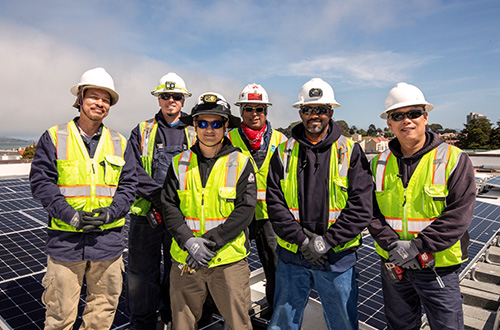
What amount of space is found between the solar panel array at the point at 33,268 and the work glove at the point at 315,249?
119cm

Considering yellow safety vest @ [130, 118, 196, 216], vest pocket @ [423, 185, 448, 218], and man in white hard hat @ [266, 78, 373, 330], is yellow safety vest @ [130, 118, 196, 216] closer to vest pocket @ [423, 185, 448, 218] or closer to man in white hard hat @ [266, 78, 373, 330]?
man in white hard hat @ [266, 78, 373, 330]

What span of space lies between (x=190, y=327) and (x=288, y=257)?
1173 mm

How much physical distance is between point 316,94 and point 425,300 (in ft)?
7.21

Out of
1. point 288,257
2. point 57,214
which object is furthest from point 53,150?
Answer: point 288,257

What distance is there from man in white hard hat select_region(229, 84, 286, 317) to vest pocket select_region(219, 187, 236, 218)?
2.76ft

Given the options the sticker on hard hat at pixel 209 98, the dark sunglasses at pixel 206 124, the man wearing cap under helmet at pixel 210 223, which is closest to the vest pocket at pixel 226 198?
the man wearing cap under helmet at pixel 210 223

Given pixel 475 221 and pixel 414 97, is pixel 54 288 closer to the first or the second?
pixel 414 97

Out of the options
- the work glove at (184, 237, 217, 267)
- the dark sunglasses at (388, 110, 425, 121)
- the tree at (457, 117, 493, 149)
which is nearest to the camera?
the work glove at (184, 237, 217, 267)

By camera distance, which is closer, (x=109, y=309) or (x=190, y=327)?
(x=190, y=327)

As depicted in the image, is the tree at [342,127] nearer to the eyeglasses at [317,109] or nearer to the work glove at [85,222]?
the eyeglasses at [317,109]

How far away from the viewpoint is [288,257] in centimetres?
340

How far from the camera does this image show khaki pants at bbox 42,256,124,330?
10.3 feet

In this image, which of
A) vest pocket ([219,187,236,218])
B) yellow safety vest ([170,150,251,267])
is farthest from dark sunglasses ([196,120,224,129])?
vest pocket ([219,187,236,218])

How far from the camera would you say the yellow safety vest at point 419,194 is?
300cm
